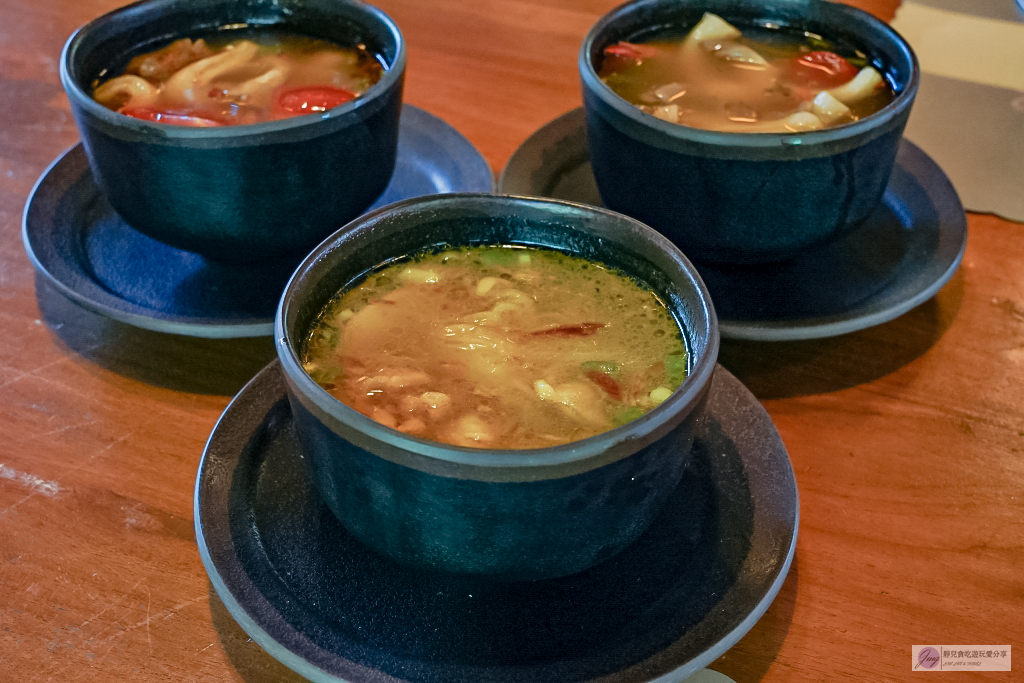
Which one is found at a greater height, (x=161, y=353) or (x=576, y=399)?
(x=576, y=399)

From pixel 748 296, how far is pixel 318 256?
0.64m

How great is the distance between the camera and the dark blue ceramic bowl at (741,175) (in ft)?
3.89

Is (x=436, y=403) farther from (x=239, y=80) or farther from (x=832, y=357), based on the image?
(x=239, y=80)

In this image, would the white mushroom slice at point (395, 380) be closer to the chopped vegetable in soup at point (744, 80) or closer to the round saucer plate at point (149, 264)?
the round saucer plate at point (149, 264)

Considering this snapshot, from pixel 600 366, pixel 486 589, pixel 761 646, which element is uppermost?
pixel 600 366

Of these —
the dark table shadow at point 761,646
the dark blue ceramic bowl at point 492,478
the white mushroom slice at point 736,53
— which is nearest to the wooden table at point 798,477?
the dark table shadow at point 761,646

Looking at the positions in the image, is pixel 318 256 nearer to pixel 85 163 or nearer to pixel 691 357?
pixel 691 357

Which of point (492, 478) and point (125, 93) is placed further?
point (125, 93)

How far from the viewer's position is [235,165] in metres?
1.20

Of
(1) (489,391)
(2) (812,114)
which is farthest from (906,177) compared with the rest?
(1) (489,391)

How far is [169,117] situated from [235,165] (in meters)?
0.21

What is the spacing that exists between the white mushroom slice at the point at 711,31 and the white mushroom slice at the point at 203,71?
0.72 m

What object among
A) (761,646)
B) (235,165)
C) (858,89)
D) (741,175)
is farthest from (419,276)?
(858,89)

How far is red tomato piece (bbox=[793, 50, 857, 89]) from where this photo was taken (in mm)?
1483
